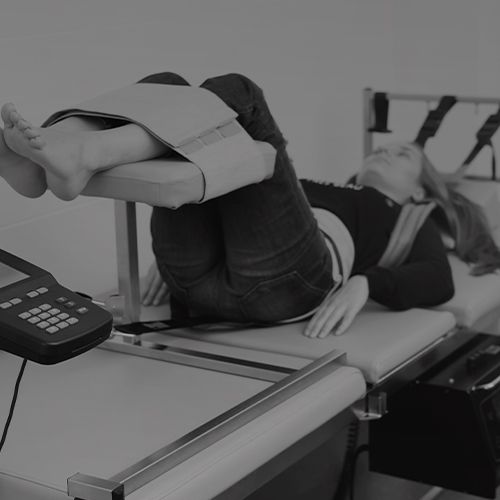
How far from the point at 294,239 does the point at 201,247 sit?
0.20m

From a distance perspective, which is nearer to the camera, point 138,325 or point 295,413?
point 295,413

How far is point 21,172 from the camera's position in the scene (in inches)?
71.7

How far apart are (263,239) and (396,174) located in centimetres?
79

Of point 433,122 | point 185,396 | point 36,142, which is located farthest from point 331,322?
point 433,122

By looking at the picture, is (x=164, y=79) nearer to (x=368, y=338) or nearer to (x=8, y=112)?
(x=8, y=112)

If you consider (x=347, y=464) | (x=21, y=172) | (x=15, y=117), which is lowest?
(x=347, y=464)

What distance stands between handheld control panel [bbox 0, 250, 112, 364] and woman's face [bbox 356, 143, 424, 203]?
1.57 meters

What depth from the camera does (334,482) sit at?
8.91 feet

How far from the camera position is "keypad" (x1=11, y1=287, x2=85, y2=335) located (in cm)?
137

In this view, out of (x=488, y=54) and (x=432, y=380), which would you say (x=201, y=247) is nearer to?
(x=432, y=380)

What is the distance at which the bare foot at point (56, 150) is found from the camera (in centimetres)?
168

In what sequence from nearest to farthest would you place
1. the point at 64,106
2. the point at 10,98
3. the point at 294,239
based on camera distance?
the point at 294,239 → the point at 10,98 → the point at 64,106


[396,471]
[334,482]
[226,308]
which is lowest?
[334,482]

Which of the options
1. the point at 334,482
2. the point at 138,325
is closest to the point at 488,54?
the point at 334,482
